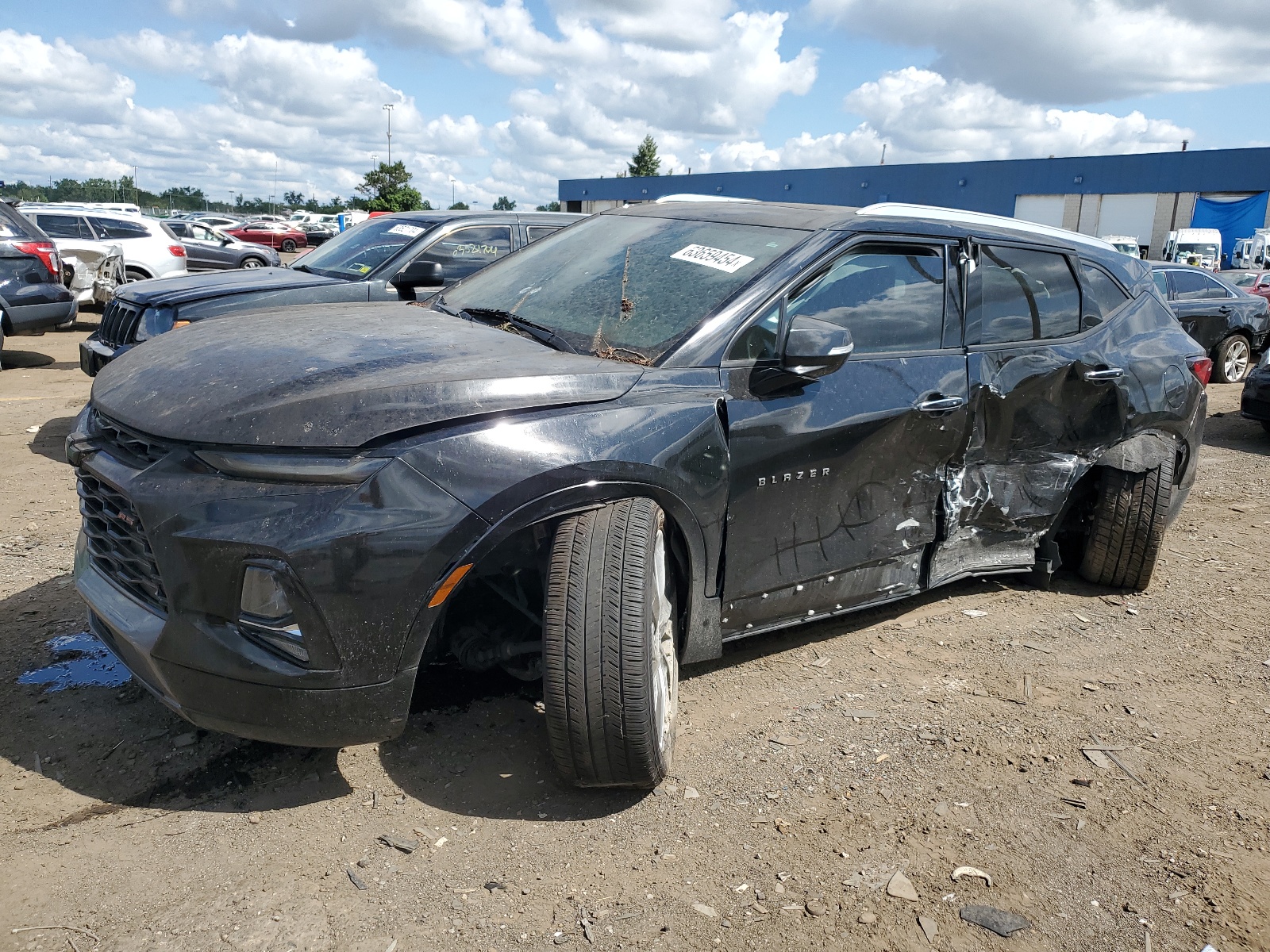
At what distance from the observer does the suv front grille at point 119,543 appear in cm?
267

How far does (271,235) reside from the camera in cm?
4562

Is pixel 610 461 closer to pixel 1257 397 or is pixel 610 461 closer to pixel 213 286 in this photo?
pixel 213 286

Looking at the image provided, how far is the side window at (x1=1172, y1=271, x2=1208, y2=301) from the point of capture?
13.0 m

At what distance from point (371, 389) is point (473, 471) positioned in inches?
14.2

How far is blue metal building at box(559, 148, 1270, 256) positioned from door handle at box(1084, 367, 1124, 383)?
30.0 metres

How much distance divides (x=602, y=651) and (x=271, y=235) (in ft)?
156

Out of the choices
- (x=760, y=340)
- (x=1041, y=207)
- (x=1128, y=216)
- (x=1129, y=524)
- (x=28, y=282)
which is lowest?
(x=1129, y=524)

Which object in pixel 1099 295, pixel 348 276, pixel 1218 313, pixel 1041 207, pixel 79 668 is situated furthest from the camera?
pixel 1041 207

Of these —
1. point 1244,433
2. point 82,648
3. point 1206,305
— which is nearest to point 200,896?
point 82,648

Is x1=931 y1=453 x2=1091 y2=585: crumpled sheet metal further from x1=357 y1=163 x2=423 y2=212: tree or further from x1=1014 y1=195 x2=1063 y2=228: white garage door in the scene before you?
x1=357 y1=163 x2=423 y2=212: tree

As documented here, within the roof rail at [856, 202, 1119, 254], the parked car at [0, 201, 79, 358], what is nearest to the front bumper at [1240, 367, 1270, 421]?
the roof rail at [856, 202, 1119, 254]

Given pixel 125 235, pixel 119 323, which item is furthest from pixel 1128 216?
pixel 119 323

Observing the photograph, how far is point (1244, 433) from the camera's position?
1012 cm

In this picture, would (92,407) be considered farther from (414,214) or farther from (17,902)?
(414,214)
